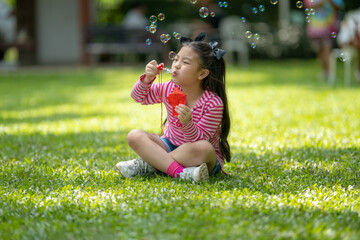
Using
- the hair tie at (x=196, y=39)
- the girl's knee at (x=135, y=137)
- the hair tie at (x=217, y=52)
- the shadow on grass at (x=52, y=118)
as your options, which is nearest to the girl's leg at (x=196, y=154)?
the girl's knee at (x=135, y=137)

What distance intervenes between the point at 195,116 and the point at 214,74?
0.95ft

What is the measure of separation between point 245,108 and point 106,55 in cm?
1095

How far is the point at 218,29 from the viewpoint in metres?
14.7

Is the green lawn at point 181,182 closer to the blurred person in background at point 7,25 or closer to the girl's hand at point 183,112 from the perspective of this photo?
the girl's hand at point 183,112

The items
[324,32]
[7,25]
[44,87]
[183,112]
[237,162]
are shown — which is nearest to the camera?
[183,112]

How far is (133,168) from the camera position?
3.23 metres

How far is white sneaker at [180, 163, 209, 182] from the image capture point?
3.02 m

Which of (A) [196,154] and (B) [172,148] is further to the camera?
(B) [172,148]

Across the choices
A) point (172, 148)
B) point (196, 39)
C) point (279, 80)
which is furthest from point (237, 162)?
point (279, 80)

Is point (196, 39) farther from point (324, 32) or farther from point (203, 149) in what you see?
point (324, 32)

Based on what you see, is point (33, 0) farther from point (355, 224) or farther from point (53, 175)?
point (355, 224)

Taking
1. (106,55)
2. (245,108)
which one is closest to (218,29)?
(106,55)

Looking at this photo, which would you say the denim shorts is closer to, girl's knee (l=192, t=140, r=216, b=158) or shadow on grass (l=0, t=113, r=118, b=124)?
girl's knee (l=192, t=140, r=216, b=158)

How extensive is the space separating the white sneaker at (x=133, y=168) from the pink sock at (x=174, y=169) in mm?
166
